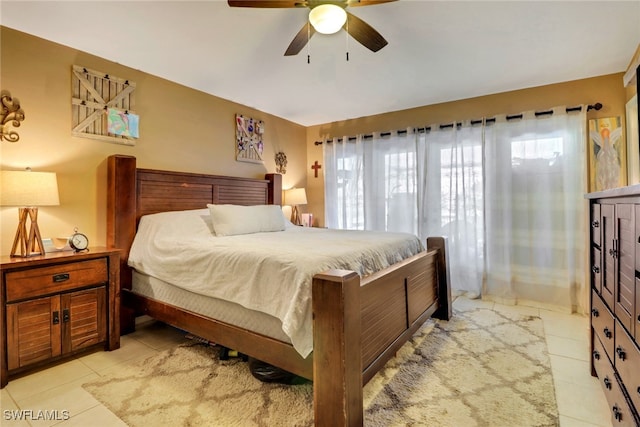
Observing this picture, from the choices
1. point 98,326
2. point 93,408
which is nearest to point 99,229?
point 98,326

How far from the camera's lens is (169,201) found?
3.08 meters

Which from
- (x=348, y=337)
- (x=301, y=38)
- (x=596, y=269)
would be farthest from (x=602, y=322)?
(x=301, y=38)

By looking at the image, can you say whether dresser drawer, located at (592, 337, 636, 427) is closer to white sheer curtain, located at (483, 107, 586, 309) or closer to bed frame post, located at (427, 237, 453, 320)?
bed frame post, located at (427, 237, 453, 320)

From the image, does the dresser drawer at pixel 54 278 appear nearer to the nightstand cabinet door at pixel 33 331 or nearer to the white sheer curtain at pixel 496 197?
the nightstand cabinet door at pixel 33 331

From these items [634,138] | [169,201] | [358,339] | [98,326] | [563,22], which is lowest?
[98,326]

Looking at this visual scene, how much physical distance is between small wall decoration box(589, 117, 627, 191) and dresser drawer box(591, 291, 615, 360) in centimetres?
173

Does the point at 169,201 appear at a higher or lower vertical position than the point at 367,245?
higher

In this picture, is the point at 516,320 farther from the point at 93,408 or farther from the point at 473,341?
the point at 93,408

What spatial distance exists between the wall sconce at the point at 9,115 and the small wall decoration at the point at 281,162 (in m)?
2.68

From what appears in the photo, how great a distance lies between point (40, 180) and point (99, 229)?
2.22 ft

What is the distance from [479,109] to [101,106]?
154 inches

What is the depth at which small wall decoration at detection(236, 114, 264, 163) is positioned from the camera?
A: 3.86 meters

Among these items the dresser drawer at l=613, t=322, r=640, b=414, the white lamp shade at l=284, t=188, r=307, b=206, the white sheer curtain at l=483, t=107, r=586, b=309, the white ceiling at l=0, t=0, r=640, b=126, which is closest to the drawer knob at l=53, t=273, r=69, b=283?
the white ceiling at l=0, t=0, r=640, b=126

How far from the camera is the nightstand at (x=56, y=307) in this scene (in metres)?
1.92
